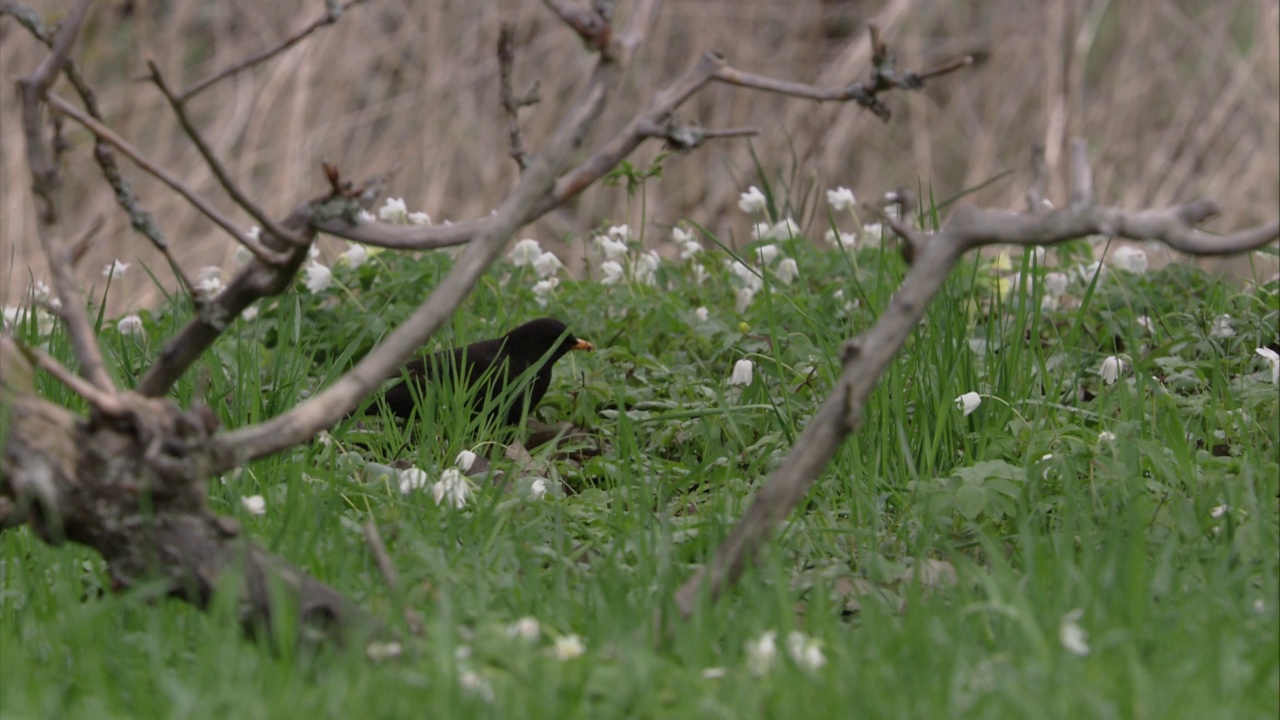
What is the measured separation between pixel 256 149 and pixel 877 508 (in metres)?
6.00

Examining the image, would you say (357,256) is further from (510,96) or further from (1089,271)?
(1089,271)

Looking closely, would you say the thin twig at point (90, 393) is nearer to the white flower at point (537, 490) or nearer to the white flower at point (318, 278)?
the white flower at point (537, 490)

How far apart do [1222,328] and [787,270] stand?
127cm

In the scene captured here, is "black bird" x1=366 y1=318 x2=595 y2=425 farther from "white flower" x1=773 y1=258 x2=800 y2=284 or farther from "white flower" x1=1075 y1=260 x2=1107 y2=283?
"white flower" x1=1075 y1=260 x2=1107 y2=283

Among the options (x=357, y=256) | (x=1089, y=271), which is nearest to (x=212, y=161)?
(x=357, y=256)

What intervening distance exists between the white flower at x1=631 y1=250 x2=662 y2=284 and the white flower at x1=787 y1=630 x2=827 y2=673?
2744 mm

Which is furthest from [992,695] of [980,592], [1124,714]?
[980,592]

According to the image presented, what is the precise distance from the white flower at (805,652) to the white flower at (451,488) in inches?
37.7

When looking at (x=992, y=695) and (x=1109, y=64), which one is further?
(x=1109, y=64)

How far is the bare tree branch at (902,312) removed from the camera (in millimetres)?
2238

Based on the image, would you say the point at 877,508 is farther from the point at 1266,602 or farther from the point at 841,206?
the point at 841,206

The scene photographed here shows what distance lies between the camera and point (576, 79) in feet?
27.8

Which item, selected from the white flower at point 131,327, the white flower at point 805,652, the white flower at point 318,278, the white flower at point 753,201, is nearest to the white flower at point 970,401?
the white flower at point 805,652

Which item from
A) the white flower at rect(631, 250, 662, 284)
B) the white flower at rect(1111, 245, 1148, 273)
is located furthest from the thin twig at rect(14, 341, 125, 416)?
the white flower at rect(1111, 245, 1148, 273)
